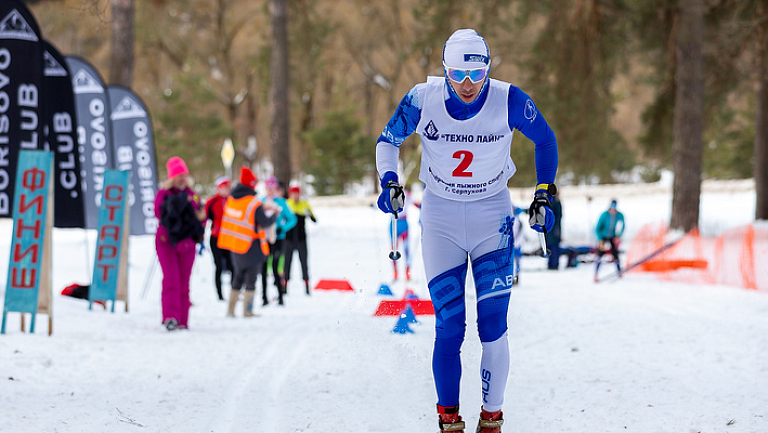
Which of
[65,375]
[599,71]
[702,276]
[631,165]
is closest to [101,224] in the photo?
[65,375]

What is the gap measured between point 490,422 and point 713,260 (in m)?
11.7

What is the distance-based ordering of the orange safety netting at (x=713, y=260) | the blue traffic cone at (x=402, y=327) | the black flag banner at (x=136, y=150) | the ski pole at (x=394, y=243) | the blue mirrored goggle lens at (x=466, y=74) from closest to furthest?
1. the blue mirrored goggle lens at (x=466, y=74)
2. the ski pole at (x=394, y=243)
3. the blue traffic cone at (x=402, y=327)
4. the black flag banner at (x=136, y=150)
5. the orange safety netting at (x=713, y=260)

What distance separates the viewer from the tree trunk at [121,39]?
565 inches

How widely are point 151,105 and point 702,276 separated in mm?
34944

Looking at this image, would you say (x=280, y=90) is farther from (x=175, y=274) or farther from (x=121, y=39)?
(x=175, y=274)

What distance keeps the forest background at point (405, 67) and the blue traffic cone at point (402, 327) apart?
655cm

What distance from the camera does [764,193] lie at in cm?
2214

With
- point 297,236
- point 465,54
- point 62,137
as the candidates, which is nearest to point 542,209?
point 465,54

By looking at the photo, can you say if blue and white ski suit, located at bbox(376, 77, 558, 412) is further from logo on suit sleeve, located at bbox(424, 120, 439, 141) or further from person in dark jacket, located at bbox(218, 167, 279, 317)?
person in dark jacket, located at bbox(218, 167, 279, 317)

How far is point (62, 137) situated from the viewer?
9.38 meters

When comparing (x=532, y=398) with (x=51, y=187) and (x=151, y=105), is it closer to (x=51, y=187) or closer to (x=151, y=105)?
(x=51, y=187)

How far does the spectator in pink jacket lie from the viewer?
817 centimetres

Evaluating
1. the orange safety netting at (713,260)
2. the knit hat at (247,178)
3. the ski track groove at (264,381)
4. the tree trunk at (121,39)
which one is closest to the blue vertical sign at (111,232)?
the knit hat at (247,178)

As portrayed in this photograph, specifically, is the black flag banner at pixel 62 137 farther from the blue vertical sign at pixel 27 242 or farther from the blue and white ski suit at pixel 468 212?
the blue and white ski suit at pixel 468 212
